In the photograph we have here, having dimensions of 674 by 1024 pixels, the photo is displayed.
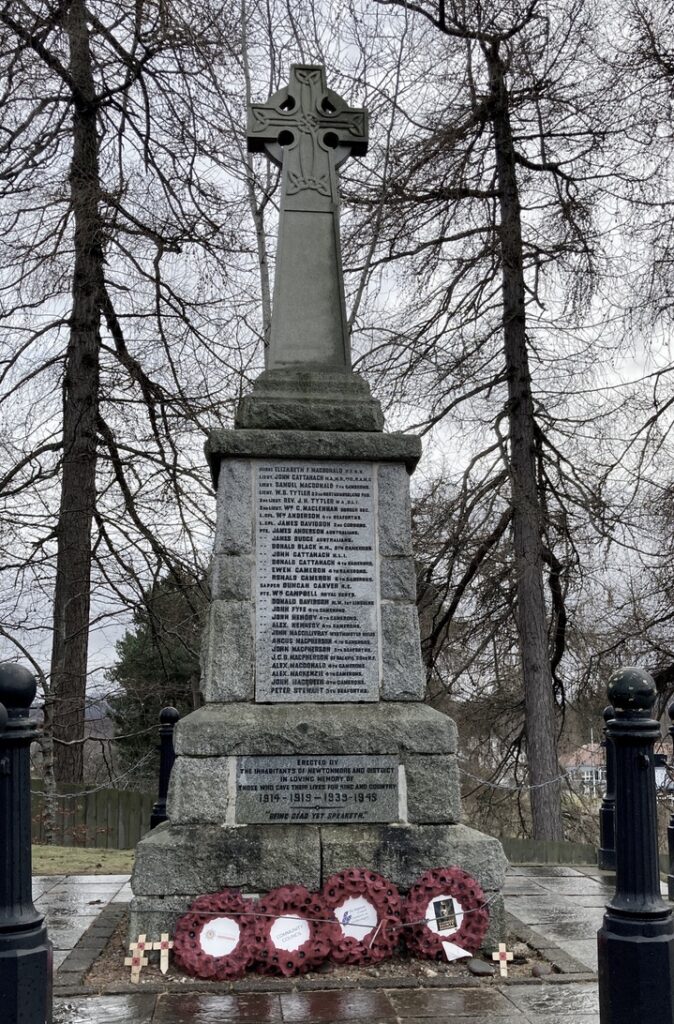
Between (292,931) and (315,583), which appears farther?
(315,583)

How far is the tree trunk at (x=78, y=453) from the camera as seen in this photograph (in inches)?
502

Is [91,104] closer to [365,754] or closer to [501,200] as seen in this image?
[501,200]

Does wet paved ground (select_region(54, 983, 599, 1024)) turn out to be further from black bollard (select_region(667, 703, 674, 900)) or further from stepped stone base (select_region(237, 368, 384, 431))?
stepped stone base (select_region(237, 368, 384, 431))

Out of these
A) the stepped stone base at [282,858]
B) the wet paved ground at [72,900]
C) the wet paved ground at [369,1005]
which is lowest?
the wet paved ground at [72,900]

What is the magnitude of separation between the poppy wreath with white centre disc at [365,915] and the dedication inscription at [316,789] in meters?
0.35

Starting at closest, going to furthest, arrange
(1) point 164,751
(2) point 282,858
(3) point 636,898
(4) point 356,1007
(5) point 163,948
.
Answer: (3) point 636,898 < (4) point 356,1007 < (5) point 163,948 < (2) point 282,858 < (1) point 164,751

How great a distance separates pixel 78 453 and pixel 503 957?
9689 mm

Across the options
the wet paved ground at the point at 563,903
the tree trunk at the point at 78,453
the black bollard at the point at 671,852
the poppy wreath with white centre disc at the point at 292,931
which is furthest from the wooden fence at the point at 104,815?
the poppy wreath with white centre disc at the point at 292,931

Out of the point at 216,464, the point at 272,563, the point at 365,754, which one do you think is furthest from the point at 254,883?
the point at 216,464

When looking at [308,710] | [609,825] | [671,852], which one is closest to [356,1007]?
[308,710]

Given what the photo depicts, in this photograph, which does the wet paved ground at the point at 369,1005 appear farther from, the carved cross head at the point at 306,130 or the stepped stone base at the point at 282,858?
the carved cross head at the point at 306,130

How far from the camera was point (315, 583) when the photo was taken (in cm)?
559

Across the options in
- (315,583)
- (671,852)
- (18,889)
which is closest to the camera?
(18,889)

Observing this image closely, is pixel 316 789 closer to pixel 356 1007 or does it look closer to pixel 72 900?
pixel 356 1007
